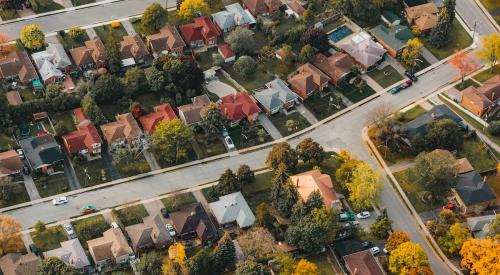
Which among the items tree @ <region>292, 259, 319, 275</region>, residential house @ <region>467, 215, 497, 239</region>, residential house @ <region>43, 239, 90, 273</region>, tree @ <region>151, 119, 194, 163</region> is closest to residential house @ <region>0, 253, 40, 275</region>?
residential house @ <region>43, 239, 90, 273</region>

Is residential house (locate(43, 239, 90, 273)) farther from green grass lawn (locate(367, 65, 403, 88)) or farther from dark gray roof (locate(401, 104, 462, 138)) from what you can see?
green grass lawn (locate(367, 65, 403, 88))

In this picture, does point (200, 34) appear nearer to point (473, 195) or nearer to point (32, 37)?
point (32, 37)

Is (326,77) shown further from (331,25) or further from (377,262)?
(377,262)

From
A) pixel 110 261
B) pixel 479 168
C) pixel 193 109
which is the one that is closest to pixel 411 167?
pixel 479 168

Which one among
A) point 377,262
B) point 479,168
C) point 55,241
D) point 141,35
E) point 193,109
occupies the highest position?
point 141,35

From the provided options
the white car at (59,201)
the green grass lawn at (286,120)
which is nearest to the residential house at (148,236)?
the white car at (59,201)

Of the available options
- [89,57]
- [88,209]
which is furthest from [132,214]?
[89,57]
